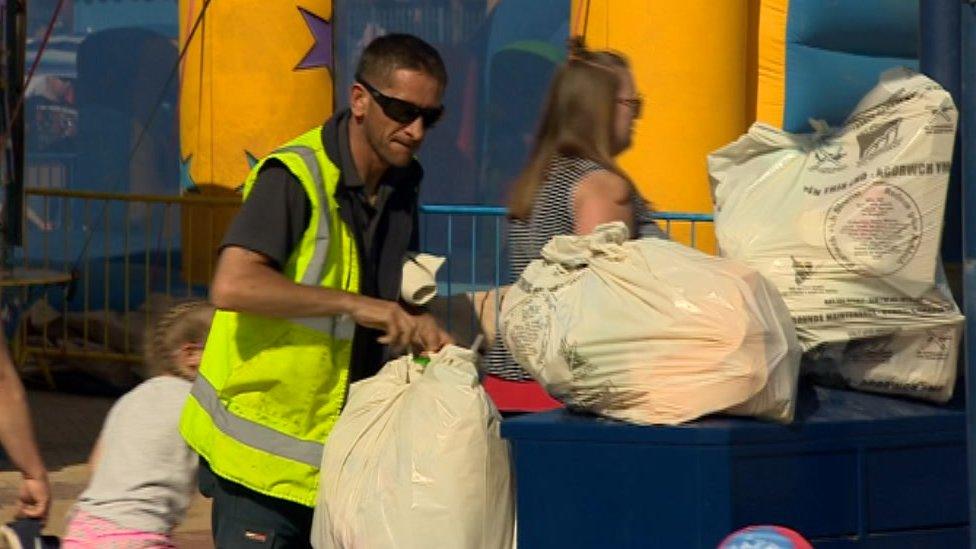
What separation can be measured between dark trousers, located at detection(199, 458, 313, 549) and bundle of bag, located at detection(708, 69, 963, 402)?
1091 mm

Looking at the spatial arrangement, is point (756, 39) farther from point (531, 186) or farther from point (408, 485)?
point (408, 485)

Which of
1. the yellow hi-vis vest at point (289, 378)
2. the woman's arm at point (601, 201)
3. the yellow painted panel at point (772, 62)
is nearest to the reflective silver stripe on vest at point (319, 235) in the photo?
the yellow hi-vis vest at point (289, 378)

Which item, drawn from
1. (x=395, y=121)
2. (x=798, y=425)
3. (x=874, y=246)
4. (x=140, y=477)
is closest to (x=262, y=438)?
(x=140, y=477)

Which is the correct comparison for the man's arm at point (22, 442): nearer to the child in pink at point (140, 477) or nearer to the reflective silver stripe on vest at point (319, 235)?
the child in pink at point (140, 477)

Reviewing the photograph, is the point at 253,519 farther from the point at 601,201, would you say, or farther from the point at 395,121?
the point at 601,201

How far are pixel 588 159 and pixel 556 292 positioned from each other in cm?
56

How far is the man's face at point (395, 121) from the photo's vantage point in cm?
411

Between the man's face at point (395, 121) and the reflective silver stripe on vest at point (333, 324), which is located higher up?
the man's face at point (395, 121)

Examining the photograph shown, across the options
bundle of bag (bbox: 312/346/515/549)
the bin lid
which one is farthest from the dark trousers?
the bin lid

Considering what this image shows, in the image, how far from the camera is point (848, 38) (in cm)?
775

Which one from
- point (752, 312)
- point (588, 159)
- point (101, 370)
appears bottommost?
point (101, 370)

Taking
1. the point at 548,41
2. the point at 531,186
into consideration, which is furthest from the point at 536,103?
the point at 531,186

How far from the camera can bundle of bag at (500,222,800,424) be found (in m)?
3.60

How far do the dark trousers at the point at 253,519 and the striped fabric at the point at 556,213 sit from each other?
620mm
